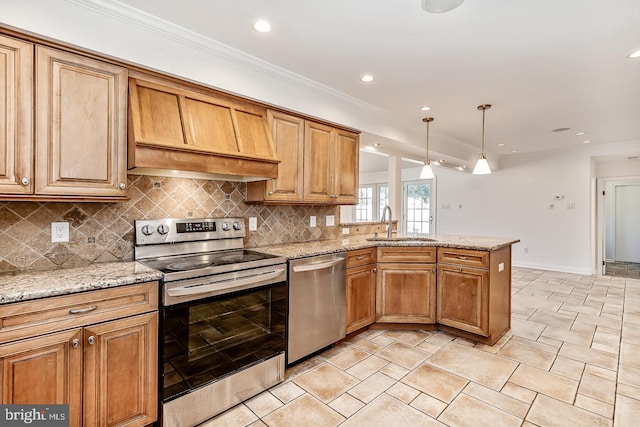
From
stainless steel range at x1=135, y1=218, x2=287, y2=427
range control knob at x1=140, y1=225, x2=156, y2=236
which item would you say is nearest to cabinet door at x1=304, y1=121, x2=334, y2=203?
stainless steel range at x1=135, y1=218, x2=287, y2=427

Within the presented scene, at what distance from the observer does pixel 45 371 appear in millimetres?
1445

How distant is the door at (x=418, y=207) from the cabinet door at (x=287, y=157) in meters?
5.98

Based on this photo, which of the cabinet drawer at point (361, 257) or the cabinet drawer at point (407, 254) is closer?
the cabinet drawer at point (361, 257)

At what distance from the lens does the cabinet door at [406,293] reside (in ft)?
10.5

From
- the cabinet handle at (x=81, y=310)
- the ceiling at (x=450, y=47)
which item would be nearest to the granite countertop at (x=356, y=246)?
the cabinet handle at (x=81, y=310)

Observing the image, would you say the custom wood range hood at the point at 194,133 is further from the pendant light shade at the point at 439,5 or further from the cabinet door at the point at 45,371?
the pendant light shade at the point at 439,5

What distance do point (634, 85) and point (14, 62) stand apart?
468 cm

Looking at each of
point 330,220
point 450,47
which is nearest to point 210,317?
point 330,220

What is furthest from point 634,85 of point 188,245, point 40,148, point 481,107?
point 40,148

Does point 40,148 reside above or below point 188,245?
above

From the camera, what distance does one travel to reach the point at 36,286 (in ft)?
4.87

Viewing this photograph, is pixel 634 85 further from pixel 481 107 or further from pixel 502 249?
pixel 502 249

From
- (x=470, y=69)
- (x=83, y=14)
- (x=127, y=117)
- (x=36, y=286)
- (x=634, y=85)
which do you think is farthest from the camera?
(x=634, y=85)

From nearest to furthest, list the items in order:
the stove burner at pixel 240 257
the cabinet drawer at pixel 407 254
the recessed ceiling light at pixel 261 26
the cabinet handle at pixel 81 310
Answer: the cabinet handle at pixel 81 310 < the recessed ceiling light at pixel 261 26 < the stove burner at pixel 240 257 < the cabinet drawer at pixel 407 254
